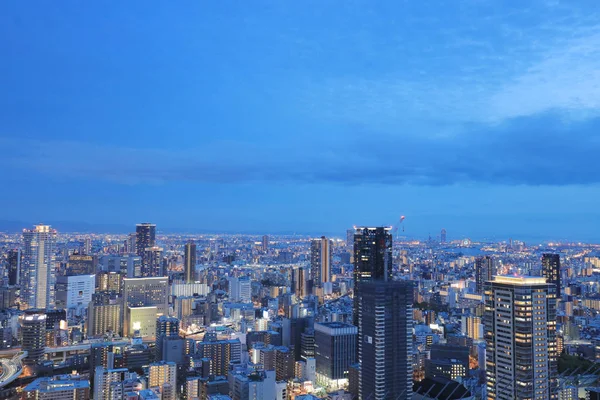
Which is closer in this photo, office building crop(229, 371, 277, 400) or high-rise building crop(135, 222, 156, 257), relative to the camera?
office building crop(229, 371, 277, 400)

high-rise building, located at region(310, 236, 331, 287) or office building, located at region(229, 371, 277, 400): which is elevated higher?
high-rise building, located at region(310, 236, 331, 287)

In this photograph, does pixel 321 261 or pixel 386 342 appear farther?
pixel 321 261

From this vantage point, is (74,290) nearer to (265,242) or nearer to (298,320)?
(298,320)

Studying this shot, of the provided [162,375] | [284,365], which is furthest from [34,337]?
[284,365]

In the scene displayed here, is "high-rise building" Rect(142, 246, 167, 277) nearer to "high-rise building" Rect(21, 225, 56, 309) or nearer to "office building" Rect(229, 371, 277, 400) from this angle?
"high-rise building" Rect(21, 225, 56, 309)

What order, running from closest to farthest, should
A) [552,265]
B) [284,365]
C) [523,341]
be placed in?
[523,341] < [284,365] < [552,265]

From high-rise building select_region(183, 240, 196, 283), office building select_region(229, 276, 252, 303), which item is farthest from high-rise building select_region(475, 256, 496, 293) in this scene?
high-rise building select_region(183, 240, 196, 283)
